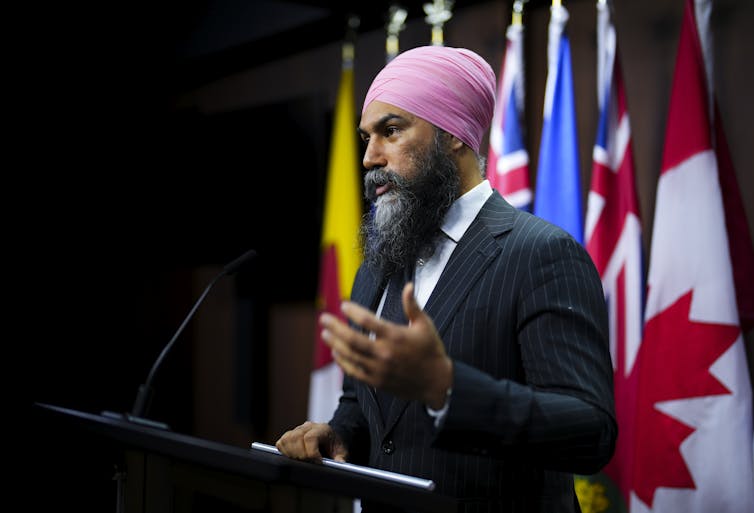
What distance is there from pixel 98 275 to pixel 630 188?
10.7 feet

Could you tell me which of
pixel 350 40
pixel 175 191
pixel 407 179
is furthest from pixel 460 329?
pixel 175 191

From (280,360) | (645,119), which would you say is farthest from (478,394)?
(280,360)

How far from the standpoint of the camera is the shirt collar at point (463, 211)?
1.73 meters

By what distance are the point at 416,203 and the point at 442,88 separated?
26 cm

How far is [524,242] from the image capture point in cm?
157

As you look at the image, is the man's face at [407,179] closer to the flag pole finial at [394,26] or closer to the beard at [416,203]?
the beard at [416,203]

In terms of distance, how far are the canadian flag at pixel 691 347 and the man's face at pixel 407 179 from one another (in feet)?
4.01

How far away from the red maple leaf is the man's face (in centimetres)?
123

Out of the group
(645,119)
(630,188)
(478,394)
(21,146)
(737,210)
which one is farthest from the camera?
(21,146)

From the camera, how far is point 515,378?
154 cm

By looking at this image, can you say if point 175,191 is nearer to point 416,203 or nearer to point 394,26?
point 394,26

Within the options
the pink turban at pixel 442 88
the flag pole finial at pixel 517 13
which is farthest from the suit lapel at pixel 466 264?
the flag pole finial at pixel 517 13

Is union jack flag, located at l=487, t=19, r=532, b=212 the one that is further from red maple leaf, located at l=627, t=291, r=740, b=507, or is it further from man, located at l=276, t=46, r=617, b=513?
man, located at l=276, t=46, r=617, b=513

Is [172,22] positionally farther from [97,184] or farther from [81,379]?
[81,379]
